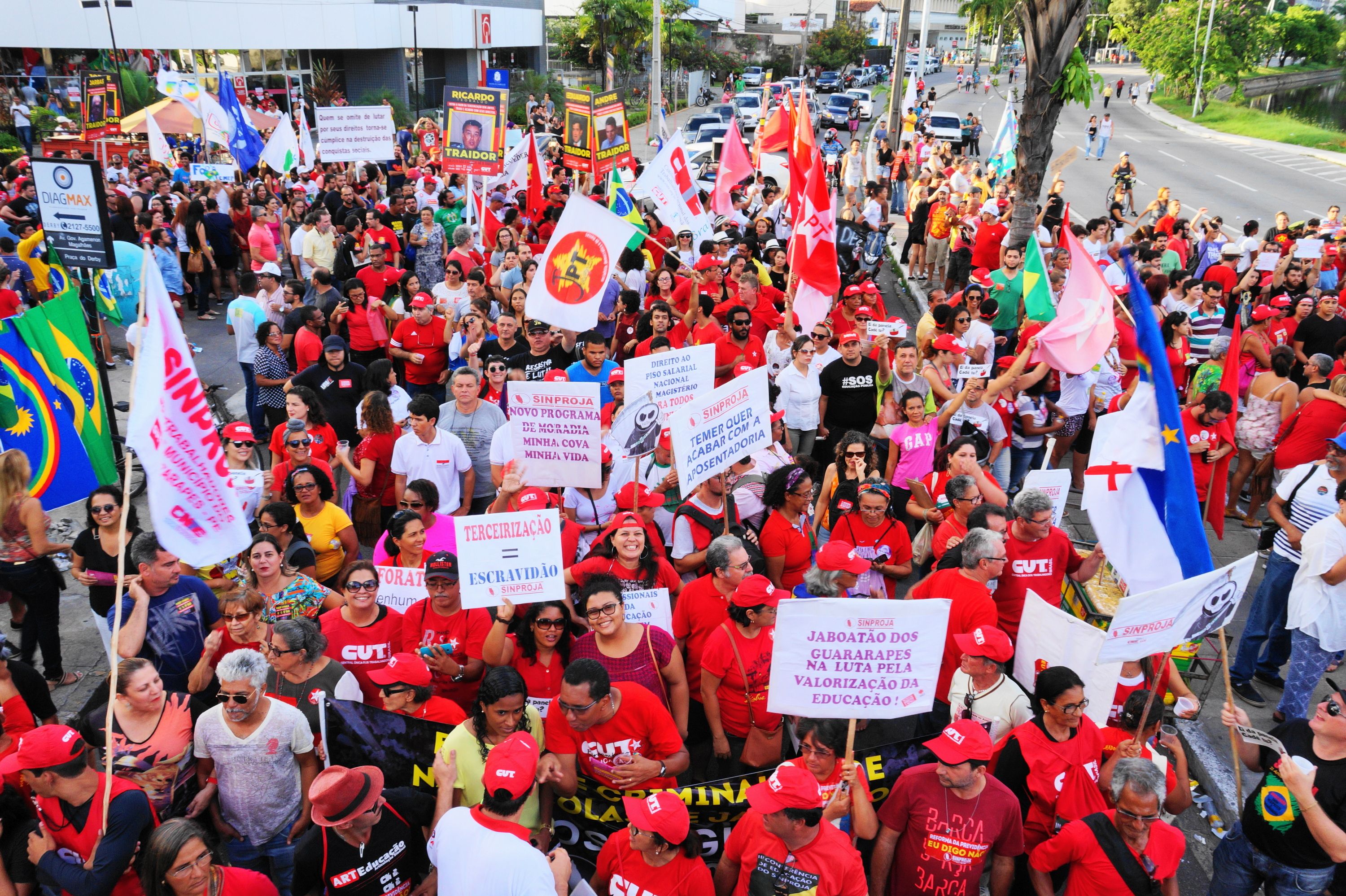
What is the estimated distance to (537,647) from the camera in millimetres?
4930

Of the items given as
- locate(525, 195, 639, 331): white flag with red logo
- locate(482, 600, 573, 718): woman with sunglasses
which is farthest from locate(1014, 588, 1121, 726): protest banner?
locate(525, 195, 639, 331): white flag with red logo

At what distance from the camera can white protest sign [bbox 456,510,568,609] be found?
4777 mm

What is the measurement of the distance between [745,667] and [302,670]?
7.08 ft

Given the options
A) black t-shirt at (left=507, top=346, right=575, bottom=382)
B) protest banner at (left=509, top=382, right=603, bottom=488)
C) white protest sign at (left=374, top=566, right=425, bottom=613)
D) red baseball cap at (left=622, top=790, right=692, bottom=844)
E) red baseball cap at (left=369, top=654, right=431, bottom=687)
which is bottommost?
white protest sign at (left=374, top=566, right=425, bottom=613)

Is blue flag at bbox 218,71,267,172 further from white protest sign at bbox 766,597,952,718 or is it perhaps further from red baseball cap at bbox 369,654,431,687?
white protest sign at bbox 766,597,952,718

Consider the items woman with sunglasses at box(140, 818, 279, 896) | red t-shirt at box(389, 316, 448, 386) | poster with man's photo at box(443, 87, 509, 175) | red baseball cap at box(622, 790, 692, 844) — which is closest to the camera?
woman with sunglasses at box(140, 818, 279, 896)

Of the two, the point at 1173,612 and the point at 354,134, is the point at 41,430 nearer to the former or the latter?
the point at 1173,612

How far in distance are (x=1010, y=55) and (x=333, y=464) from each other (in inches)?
4170

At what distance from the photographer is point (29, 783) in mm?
3840

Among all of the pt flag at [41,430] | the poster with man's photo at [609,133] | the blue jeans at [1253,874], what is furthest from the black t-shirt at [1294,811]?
the poster with man's photo at [609,133]

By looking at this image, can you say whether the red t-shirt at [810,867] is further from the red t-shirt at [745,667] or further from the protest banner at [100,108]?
the protest banner at [100,108]

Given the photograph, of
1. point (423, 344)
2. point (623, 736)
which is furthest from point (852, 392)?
point (623, 736)

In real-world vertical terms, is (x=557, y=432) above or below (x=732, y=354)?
above

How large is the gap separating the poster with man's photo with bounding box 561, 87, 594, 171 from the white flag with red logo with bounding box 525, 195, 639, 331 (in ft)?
20.2
